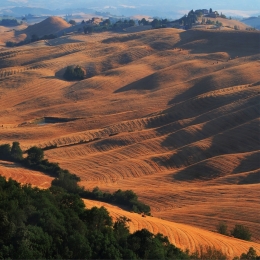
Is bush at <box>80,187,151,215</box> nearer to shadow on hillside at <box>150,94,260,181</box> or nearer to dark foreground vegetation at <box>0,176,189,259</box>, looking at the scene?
shadow on hillside at <box>150,94,260,181</box>

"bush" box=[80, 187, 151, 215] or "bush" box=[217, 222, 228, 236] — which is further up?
"bush" box=[217, 222, 228, 236]

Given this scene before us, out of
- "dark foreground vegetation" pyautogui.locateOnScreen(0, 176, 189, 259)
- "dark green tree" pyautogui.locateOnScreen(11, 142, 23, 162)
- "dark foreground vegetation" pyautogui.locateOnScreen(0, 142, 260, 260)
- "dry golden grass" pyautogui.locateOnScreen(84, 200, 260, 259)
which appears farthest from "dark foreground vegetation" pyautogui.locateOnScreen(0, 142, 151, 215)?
"dark foreground vegetation" pyautogui.locateOnScreen(0, 176, 189, 259)

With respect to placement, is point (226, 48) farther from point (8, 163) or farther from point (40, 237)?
point (40, 237)

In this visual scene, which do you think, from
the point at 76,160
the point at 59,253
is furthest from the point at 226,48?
the point at 59,253

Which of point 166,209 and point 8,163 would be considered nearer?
point 166,209

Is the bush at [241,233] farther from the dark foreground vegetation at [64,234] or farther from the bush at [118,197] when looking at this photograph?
the bush at [118,197]

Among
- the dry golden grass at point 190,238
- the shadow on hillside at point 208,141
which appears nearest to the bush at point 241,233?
the dry golden grass at point 190,238

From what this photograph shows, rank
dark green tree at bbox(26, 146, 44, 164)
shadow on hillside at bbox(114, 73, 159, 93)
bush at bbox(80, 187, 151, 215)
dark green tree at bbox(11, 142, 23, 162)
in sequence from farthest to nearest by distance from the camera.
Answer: shadow on hillside at bbox(114, 73, 159, 93)
dark green tree at bbox(11, 142, 23, 162)
dark green tree at bbox(26, 146, 44, 164)
bush at bbox(80, 187, 151, 215)

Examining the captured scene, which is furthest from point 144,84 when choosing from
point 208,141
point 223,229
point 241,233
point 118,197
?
point 241,233

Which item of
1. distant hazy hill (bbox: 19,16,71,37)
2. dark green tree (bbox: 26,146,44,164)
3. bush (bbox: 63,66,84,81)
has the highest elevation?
dark green tree (bbox: 26,146,44,164)
